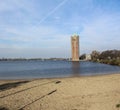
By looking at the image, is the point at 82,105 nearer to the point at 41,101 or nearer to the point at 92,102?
the point at 92,102

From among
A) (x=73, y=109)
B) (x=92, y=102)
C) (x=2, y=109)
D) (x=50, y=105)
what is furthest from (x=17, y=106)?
(x=92, y=102)

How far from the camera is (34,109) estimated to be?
12.1 m

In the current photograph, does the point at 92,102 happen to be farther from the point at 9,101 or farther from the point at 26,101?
the point at 9,101

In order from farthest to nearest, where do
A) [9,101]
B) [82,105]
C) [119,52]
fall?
[119,52] → [9,101] → [82,105]

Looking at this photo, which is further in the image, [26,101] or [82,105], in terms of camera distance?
[26,101]

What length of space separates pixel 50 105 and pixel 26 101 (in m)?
1.90

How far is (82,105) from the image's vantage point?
1270 cm

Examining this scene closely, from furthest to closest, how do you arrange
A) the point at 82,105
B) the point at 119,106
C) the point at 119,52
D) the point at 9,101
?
the point at 119,52 < the point at 9,101 < the point at 82,105 < the point at 119,106

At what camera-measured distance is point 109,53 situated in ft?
630

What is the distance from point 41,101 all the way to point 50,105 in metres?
1.28

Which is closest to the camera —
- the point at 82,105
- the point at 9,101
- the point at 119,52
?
the point at 82,105

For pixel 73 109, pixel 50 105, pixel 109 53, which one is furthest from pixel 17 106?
pixel 109 53

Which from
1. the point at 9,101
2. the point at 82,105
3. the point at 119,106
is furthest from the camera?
the point at 9,101

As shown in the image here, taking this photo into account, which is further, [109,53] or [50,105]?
[109,53]
